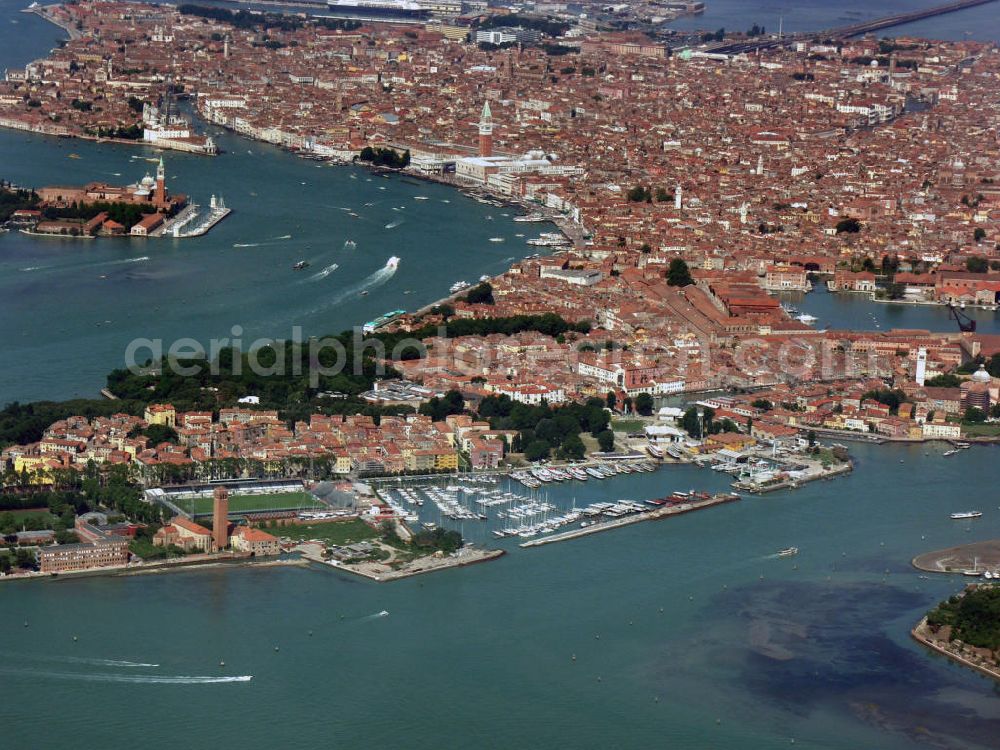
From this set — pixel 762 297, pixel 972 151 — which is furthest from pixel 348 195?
pixel 972 151

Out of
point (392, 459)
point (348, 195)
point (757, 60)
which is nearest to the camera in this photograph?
point (392, 459)

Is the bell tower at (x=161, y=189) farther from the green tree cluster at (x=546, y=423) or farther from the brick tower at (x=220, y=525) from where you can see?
the brick tower at (x=220, y=525)

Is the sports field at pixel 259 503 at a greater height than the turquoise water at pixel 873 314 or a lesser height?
lesser

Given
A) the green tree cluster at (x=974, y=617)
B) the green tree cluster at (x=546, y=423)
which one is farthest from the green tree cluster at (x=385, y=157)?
the green tree cluster at (x=974, y=617)

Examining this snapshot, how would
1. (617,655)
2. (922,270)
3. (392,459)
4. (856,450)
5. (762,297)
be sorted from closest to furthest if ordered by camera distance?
1. (617,655)
2. (392,459)
3. (856,450)
4. (762,297)
5. (922,270)

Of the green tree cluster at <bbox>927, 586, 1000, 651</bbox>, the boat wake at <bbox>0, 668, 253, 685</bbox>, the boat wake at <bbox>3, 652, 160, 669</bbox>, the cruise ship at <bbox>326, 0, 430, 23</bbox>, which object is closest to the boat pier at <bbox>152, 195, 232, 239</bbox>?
the boat wake at <bbox>3, 652, 160, 669</bbox>

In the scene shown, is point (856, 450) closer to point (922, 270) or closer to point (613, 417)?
point (613, 417)

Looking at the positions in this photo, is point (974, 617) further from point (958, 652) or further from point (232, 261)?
point (232, 261)
